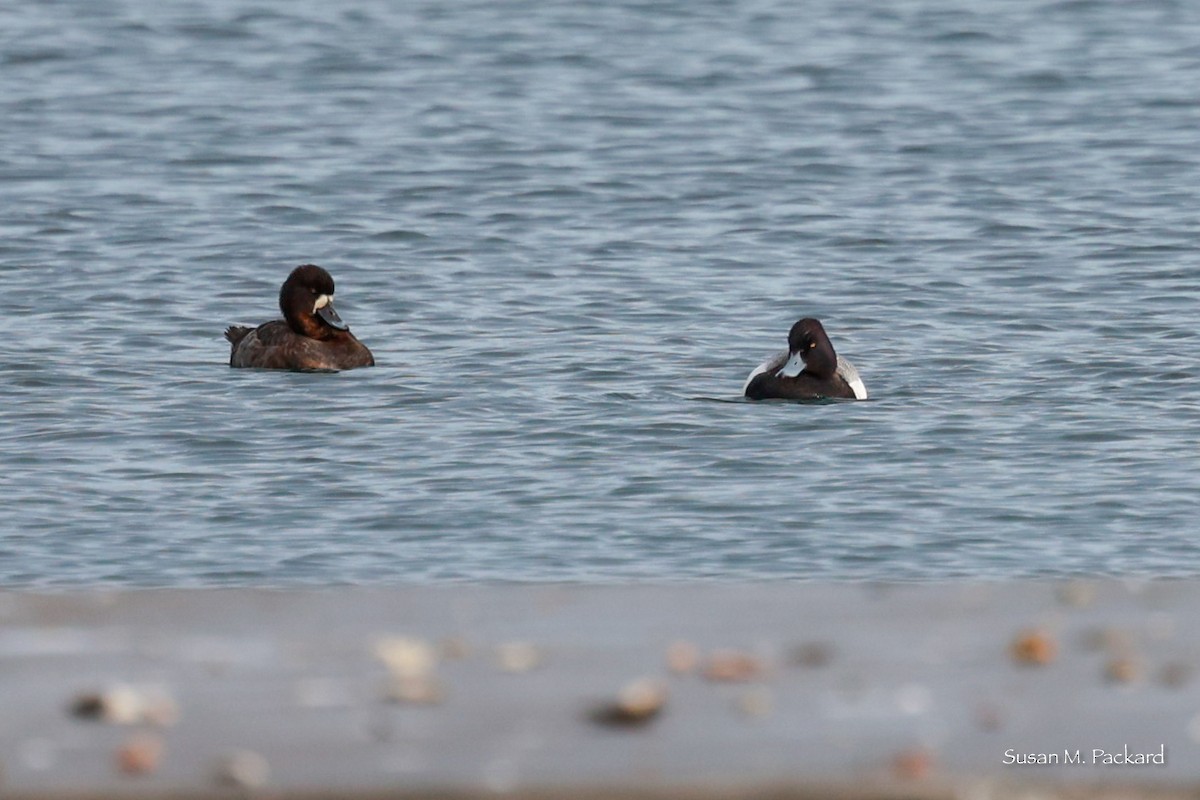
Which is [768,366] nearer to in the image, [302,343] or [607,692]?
[302,343]

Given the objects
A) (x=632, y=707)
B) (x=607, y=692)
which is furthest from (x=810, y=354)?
(x=632, y=707)

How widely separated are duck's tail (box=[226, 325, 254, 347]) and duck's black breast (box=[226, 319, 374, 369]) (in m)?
0.16

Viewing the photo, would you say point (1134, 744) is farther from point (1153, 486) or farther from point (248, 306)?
point (248, 306)

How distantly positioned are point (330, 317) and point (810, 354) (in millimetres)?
3227

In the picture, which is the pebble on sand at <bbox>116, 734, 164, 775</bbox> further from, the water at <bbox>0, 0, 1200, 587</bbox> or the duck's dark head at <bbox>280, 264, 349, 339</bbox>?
the duck's dark head at <bbox>280, 264, 349, 339</bbox>

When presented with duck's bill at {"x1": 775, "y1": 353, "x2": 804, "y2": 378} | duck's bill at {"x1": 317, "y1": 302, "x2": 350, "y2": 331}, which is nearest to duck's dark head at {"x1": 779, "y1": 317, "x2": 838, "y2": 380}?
duck's bill at {"x1": 775, "y1": 353, "x2": 804, "y2": 378}

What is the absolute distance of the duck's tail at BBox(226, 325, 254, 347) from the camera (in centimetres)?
1438

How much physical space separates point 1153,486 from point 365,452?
3.90 metres

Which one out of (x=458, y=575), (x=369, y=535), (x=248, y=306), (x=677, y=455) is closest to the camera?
(x=458, y=575)

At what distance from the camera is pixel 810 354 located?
12.9 meters

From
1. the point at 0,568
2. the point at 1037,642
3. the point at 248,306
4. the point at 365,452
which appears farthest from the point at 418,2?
the point at 1037,642

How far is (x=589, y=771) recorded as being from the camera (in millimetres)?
5148

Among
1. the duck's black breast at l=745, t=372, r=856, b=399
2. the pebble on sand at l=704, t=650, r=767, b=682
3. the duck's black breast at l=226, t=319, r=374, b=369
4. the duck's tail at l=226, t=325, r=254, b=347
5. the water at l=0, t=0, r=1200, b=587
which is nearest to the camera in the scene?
the pebble on sand at l=704, t=650, r=767, b=682

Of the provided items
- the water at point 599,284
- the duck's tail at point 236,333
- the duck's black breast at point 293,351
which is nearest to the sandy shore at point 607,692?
the water at point 599,284
